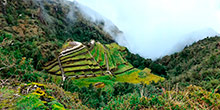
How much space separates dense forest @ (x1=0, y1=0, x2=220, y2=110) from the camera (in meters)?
3.52

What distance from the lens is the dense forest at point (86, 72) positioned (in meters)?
3.52

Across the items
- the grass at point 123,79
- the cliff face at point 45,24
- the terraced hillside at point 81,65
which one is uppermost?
the cliff face at point 45,24

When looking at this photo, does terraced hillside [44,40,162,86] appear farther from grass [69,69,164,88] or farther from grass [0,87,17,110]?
grass [0,87,17,110]

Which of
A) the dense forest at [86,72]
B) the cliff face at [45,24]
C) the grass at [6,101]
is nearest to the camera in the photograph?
the grass at [6,101]

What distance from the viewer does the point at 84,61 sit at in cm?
3109

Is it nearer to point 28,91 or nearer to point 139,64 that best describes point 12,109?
point 28,91

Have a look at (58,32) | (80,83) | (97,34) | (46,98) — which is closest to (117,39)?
(97,34)

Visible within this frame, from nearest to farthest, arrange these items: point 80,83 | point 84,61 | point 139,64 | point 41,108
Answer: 1. point 41,108
2. point 80,83
3. point 84,61
4. point 139,64

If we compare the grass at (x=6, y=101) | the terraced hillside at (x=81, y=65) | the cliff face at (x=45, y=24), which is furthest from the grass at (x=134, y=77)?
the grass at (x=6, y=101)

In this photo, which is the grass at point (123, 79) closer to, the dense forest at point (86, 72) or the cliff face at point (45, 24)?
the dense forest at point (86, 72)

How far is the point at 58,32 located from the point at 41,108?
67.2 meters

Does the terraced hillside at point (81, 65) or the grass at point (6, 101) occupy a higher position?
the terraced hillside at point (81, 65)

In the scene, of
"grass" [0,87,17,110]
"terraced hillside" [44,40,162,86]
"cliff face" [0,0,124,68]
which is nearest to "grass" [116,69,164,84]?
"terraced hillside" [44,40,162,86]

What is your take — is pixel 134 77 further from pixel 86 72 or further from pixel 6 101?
pixel 6 101
